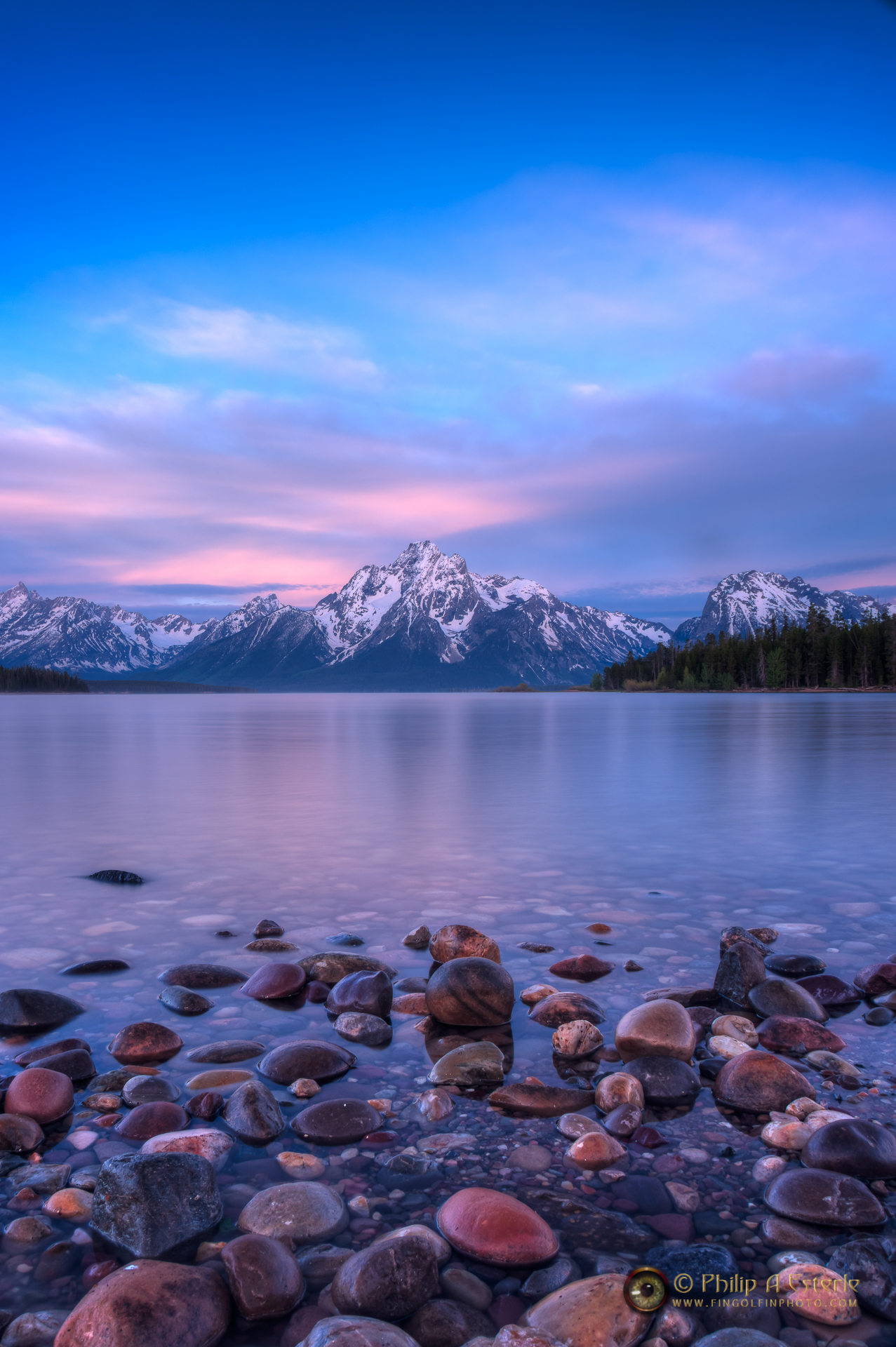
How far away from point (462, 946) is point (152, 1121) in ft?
11.8

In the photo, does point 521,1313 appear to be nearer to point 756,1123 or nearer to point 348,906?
point 756,1123

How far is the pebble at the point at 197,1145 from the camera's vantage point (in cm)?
435

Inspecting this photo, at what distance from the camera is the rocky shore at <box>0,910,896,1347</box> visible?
10.6 feet

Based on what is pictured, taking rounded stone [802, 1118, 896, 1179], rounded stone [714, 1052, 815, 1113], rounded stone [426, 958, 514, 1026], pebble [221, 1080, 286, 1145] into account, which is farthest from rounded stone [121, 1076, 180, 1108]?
rounded stone [802, 1118, 896, 1179]

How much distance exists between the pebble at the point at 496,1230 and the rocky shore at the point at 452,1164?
1cm

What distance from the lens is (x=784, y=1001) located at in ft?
21.2

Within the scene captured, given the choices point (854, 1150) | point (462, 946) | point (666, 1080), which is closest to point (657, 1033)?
point (666, 1080)

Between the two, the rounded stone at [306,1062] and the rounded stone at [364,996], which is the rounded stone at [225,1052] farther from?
the rounded stone at [364,996]

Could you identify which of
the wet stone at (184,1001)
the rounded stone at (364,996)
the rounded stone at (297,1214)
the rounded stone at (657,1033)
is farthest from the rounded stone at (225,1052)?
the rounded stone at (657,1033)

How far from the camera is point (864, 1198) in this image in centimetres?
385

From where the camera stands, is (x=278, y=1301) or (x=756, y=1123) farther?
(x=756, y=1123)

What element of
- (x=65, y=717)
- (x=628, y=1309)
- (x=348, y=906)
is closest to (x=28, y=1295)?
(x=628, y=1309)

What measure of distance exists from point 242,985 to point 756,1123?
14.8ft

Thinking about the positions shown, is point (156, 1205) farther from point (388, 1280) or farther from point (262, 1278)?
point (388, 1280)
